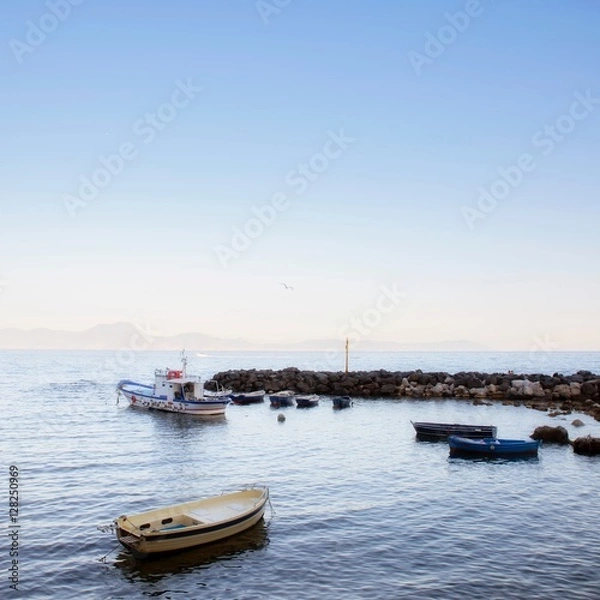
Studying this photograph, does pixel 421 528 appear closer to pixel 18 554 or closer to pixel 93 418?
pixel 18 554

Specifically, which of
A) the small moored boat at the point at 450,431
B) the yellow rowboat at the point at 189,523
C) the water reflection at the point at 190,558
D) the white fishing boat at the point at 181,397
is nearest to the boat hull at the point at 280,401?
the white fishing boat at the point at 181,397

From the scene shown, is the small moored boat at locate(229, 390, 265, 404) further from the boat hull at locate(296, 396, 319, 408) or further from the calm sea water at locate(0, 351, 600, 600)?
the calm sea water at locate(0, 351, 600, 600)

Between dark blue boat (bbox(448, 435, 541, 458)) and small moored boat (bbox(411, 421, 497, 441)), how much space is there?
16.6 feet

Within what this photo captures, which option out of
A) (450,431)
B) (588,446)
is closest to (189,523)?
(450,431)

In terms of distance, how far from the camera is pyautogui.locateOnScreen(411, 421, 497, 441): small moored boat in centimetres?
4322

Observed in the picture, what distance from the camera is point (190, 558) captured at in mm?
20453

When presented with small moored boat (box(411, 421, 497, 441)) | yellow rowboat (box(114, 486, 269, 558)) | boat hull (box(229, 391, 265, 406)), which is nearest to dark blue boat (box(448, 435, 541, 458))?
small moored boat (box(411, 421, 497, 441))

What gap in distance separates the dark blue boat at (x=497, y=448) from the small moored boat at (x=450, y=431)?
506 centimetres

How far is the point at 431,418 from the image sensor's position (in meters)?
55.7

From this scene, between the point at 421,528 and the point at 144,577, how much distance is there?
36.1 ft

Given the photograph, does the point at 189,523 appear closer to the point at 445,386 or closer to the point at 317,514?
the point at 317,514

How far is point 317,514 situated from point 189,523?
237 inches

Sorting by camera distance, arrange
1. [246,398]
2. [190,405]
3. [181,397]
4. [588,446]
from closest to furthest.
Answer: [588,446]
[190,405]
[181,397]
[246,398]

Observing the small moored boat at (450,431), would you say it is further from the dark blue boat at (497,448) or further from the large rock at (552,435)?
the dark blue boat at (497,448)
